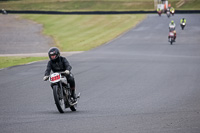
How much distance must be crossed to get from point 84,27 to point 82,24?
11.5 feet

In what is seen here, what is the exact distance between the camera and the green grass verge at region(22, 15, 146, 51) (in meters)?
41.6

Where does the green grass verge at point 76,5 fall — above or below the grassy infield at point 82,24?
below

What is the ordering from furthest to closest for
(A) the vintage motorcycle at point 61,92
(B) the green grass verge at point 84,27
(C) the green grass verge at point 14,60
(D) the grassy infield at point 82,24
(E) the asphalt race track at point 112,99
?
(B) the green grass verge at point 84,27 < (D) the grassy infield at point 82,24 < (C) the green grass verge at point 14,60 < (A) the vintage motorcycle at point 61,92 < (E) the asphalt race track at point 112,99

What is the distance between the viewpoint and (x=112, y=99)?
11750mm

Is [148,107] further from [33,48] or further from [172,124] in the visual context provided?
[33,48]

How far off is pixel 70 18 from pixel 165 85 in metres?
52.9

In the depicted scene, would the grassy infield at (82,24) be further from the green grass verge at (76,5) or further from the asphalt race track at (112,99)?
the asphalt race track at (112,99)

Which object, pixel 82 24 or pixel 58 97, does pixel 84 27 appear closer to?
pixel 82 24

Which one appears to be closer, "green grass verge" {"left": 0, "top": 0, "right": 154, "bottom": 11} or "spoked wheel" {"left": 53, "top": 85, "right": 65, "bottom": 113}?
"spoked wheel" {"left": 53, "top": 85, "right": 65, "bottom": 113}

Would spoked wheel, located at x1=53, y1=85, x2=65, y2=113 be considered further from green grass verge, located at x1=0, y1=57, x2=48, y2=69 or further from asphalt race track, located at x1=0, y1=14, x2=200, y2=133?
green grass verge, located at x1=0, y1=57, x2=48, y2=69

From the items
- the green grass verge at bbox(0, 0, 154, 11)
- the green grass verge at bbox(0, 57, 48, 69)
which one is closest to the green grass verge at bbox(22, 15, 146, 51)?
the green grass verge at bbox(0, 57, 48, 69)

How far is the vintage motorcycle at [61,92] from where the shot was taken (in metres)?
8.90

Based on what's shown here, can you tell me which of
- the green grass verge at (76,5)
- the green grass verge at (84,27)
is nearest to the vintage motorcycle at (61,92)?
the green grass verge at (84,27)

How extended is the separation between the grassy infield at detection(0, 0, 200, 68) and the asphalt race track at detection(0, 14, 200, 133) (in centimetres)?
768
